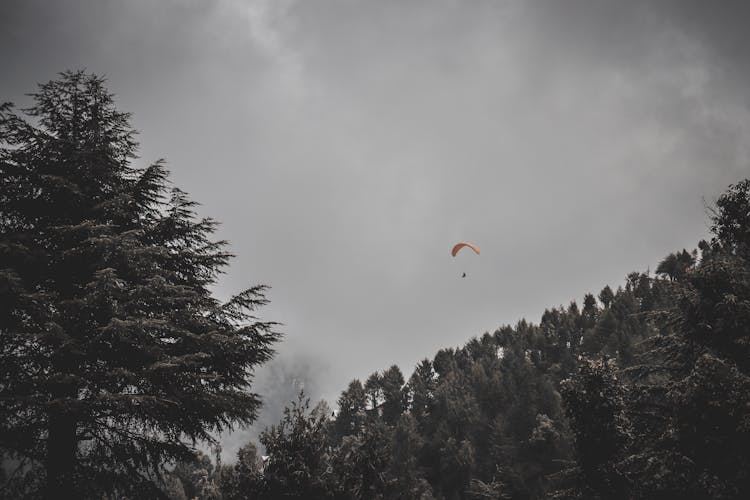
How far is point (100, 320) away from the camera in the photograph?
848 cm

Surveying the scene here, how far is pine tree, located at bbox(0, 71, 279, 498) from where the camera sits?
7926 mm

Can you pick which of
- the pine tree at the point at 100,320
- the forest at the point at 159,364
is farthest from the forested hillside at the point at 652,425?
the pine tree at the point at 100,320

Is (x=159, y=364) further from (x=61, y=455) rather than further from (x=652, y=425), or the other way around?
(x=652, y=425)

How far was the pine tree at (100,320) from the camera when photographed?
26.0 feet

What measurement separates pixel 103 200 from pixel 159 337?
3.90 metres

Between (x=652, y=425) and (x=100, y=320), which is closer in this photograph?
(x=100, y=320)

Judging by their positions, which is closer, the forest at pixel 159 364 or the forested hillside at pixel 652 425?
the forest at pixel 159 364

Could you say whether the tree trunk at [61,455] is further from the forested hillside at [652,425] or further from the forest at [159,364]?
the forested hillside at [652,425]

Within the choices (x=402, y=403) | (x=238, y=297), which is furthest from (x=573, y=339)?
(x=238, y=297)

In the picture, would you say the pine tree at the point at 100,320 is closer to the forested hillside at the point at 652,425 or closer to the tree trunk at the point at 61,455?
the tree trunk at the point at 61,455

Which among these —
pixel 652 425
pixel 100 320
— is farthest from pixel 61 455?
pixel 652 425

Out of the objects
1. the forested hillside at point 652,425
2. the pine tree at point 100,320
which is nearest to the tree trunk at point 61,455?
the pine tree at point 100,320

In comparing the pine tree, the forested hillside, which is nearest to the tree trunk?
the pine tree

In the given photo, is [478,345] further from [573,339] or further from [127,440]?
[127,440]
